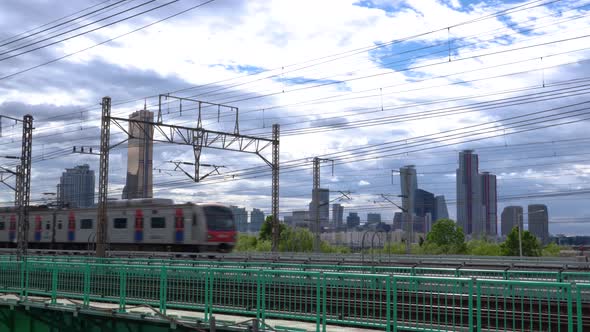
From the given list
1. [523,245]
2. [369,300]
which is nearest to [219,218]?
[369,300]

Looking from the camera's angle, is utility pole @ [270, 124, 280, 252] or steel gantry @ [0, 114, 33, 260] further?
utility pole @ [270, 124, 280, 252]

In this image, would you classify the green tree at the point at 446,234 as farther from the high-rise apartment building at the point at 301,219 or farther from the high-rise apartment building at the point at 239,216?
the high-rise apartment building at the point at 239,216

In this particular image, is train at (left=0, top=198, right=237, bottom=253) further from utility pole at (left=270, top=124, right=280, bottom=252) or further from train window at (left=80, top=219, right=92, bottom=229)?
utility pole at (left=270, top=124, right=280, bottom=252)

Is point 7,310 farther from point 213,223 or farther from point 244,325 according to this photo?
point 213,223

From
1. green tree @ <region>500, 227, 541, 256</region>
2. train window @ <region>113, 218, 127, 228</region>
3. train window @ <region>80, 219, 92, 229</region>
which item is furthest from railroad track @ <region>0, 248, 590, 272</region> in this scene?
green tree @ <region>500, 227, 541, 256</region>

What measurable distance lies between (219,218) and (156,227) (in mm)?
3864

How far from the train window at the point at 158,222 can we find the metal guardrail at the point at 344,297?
2484 cm

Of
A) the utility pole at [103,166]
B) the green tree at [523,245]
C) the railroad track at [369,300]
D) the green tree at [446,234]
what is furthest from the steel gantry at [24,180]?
the green tree at [446,234]

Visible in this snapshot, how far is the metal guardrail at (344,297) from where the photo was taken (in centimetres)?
1050

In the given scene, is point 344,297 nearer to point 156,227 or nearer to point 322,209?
point 156,227

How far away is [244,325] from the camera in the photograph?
1196 cm

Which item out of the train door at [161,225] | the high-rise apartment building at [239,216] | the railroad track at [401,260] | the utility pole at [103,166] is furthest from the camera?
the high-rise apartment building at [239,216]

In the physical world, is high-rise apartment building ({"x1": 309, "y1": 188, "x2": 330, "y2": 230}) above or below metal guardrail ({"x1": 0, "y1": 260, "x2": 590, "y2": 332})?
above

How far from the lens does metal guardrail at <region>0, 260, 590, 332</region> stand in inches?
413
